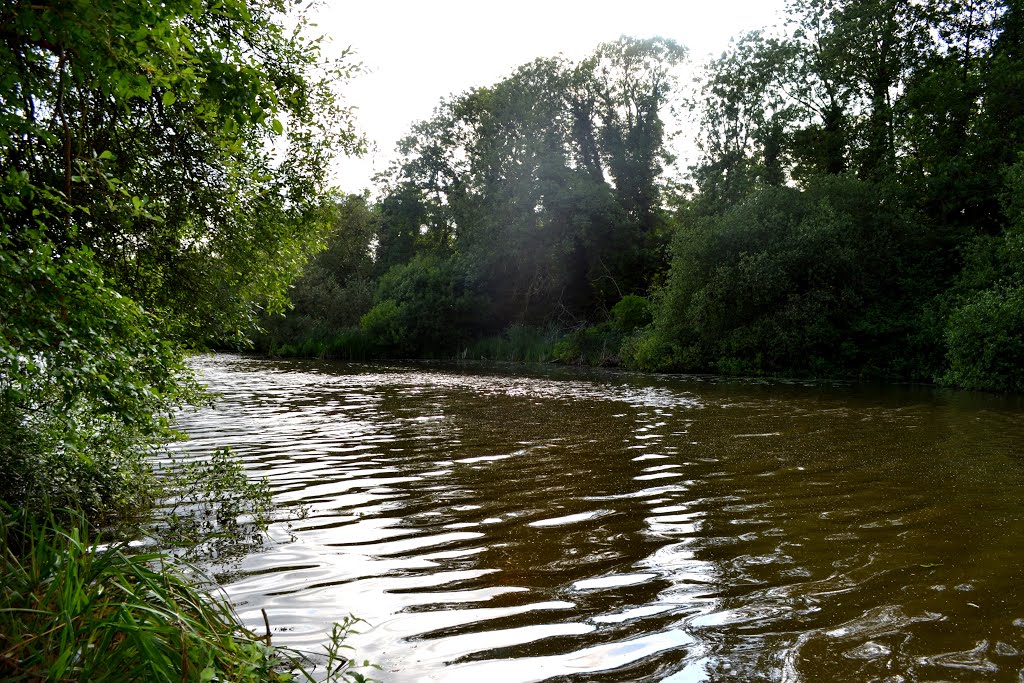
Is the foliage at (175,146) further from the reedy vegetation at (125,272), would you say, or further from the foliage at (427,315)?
the foliage at (427,315)

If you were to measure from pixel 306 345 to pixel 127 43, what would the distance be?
4375 cm

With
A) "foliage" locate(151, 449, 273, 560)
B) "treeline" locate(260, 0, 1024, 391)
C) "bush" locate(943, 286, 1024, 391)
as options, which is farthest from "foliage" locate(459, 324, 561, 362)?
"foliage" locate(151, 449, 273, 560)

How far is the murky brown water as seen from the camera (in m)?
3.75

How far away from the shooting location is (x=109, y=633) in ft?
8.79

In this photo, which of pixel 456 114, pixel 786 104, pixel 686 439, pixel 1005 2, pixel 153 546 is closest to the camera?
pixel 153 546

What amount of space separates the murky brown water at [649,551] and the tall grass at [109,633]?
87 centimetres

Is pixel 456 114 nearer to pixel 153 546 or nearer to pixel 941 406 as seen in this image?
pixel 941 406

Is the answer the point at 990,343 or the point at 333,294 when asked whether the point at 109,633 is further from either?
the point at 333,294

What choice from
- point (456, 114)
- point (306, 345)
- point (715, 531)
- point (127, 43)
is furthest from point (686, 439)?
point (456, 114)

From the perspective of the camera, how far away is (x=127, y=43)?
4836mm

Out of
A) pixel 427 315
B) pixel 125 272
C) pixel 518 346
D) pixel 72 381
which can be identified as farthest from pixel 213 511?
pixel 427 315

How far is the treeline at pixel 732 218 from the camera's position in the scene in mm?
27312

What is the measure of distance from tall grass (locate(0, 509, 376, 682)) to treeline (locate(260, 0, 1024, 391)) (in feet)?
73.7

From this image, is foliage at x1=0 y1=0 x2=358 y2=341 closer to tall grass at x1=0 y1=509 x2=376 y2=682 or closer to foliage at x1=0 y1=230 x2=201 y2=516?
foliage at x1=0 y1=230 x2=201 y2=516
